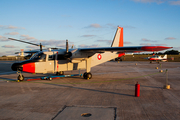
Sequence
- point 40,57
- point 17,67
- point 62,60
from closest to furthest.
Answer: point 17,67
point 40,57
point 62,60

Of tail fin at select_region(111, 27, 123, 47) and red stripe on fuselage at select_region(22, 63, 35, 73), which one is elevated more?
tail fin at select_region(111, 27, 123, 47)

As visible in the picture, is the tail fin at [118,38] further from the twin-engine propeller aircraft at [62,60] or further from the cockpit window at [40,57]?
the cockpit window at [40,57]

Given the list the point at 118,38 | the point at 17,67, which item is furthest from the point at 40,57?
the point at 118,38

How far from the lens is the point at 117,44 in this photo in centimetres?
1991

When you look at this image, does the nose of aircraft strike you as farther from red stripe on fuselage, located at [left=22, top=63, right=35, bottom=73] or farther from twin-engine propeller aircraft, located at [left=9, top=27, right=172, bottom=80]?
red stripe on fuselage, located at [left=22, top=63, right=35, bottom=73]

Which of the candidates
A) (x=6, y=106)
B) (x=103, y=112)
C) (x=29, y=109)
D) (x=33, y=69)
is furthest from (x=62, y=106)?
(x=33, y=69)

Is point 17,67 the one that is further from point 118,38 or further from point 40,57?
point 118,38

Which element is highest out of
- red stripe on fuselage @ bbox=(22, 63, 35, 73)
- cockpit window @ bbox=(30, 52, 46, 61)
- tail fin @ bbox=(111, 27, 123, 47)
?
tail fin @ bbox=(111, 27, 123, 47)

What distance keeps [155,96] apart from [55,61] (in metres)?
9.50

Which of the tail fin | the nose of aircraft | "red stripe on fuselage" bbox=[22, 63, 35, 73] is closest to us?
the nose of aircraft

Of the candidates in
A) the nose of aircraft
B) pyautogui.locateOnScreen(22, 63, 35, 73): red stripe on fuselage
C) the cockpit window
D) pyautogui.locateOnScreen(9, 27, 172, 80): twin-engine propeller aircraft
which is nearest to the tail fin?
pyautogui.locateOnScreen(9, 27, 172, 80): twin-engine propeller aircraft

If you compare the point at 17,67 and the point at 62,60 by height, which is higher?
the point at 62,60

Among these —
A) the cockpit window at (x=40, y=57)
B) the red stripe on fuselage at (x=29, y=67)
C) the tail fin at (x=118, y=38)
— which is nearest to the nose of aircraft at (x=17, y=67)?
the red stripe on fuselage at (x=29, y=67)

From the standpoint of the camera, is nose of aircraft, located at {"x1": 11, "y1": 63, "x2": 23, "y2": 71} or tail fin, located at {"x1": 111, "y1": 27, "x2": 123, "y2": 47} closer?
nose of aircraft, located at {"x1": 11, "y1": 63, "x2": 23, "y2": 71}
